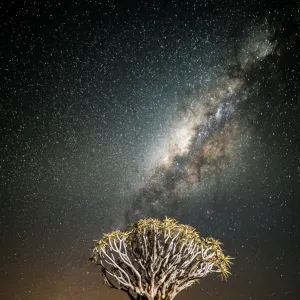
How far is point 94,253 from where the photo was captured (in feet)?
28.1

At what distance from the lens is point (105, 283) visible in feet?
27.7

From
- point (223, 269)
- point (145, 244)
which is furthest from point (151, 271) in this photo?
point (223, 269)

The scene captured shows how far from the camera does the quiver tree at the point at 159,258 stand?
793 centimetres

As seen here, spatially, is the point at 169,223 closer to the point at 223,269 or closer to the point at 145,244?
the point at 145,244

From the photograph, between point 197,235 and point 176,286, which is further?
point 197,235

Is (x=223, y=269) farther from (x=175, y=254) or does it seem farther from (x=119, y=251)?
(x=119, y=251)

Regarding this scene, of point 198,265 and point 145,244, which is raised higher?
point 145,244

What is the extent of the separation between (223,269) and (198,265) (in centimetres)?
63

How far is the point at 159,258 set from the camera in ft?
26.6

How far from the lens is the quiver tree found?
7.93 metres

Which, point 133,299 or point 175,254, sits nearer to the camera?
point 133,299

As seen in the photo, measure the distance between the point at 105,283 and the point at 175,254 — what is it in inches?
77.7

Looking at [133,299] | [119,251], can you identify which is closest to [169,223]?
[119,251]


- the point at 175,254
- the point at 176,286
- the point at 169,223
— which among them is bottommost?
the point at 176,286
